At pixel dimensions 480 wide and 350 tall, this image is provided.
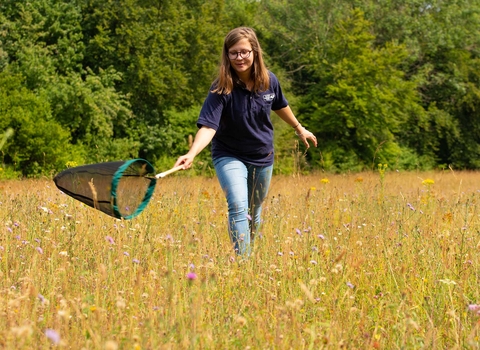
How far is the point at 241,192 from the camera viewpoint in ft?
13.6

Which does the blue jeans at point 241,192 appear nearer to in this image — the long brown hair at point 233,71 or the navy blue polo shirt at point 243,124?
the navy blue polo shirt at point 243,124

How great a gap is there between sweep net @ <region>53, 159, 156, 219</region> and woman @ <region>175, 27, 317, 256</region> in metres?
0.52

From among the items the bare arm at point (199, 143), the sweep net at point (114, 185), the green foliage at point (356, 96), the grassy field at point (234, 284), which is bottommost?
the green foliage at point (356, 96)

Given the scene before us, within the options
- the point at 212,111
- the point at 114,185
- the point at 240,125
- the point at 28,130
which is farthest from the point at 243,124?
the point at 28,130

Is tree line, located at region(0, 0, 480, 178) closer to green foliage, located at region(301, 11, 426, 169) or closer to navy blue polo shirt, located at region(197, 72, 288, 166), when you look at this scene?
green foliage, located at region(301, 11, 426, 169)

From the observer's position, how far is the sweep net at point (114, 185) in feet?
11.0

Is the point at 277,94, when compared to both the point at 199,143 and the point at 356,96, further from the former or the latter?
the point at 356,96

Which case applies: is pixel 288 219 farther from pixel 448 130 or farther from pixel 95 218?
pixel 448 130

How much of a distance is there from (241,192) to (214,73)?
915 inches

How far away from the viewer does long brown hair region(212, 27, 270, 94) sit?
4129mm

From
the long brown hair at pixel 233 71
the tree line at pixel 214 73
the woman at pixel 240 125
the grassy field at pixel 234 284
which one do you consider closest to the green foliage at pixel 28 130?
the tree line at pixel 214 73

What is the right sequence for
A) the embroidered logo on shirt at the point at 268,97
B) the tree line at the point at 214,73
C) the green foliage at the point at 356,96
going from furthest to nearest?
the green foliage at the point at 356,96 < the tree line at the point at 214,73 < the embroidered logo on shirt at the point at 268,97

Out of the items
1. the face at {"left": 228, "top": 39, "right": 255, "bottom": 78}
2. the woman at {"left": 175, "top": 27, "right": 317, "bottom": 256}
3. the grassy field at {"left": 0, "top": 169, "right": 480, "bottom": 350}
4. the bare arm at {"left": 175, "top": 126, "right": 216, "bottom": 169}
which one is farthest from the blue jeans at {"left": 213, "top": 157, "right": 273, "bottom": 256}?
the face at {"left": 228, "top": 39, "right": 255, "bottom": 78}

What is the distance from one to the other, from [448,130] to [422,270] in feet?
114
